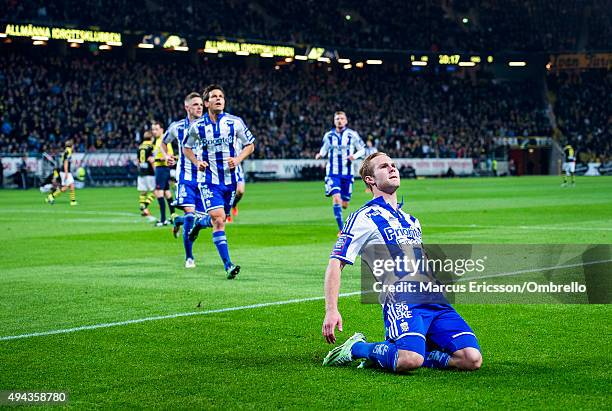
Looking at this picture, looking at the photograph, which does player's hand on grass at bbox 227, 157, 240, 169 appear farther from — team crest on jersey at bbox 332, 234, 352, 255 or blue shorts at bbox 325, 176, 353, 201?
blue shorts at bbox 325, 176, 353, 201

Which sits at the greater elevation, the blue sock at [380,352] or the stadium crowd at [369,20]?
the stadium crowd at [369,20]

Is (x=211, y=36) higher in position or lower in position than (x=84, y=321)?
higher

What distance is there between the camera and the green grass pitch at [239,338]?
5793 millimetres

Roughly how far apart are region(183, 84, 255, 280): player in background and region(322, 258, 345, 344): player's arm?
6.11 metres

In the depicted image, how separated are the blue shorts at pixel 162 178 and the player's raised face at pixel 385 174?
15.3 meters

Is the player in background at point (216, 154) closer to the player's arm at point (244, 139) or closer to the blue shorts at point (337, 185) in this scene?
the player's arm at point (244, 139)

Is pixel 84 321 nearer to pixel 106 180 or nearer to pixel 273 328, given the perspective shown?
pixel 273 328

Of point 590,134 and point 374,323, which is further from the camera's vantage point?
point 590,134

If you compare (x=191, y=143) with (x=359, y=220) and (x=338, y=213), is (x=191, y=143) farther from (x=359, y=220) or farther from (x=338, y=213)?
(x=338, y=213)

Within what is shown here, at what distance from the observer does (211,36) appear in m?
57.8

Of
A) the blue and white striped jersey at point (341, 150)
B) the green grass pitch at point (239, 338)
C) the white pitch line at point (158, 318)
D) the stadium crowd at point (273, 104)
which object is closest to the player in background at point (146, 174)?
the blue and white striped jersey at point (341, 150)

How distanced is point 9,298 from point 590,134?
222 feet

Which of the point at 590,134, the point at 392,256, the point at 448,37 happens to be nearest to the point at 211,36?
the point at 448,37

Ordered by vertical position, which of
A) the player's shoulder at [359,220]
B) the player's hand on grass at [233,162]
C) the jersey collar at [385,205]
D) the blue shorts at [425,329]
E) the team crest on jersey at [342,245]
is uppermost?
the player's hand on grass at [233,162]
